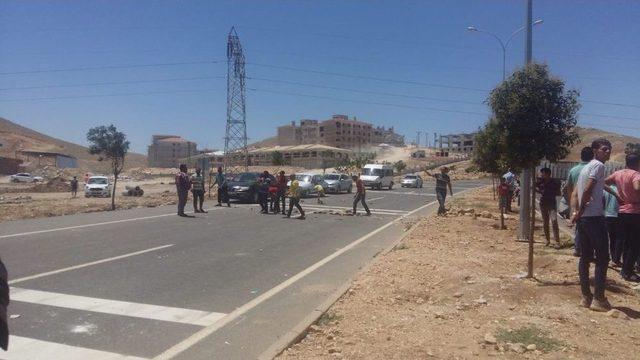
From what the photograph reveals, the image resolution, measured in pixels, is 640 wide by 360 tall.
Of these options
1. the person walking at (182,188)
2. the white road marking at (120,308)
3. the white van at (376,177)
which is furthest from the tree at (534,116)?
the white van at (376,177)

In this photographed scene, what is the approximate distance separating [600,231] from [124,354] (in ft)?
17.0

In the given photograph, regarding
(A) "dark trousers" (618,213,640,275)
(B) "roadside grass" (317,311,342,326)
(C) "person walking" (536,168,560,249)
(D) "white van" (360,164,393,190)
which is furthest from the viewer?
(D) "white van" (360,164,393,190)

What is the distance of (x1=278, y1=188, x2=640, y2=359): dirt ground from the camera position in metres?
4.90

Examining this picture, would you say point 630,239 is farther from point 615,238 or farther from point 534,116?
point 534,116

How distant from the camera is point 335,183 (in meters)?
37.8

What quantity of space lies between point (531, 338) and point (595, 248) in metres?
1.60

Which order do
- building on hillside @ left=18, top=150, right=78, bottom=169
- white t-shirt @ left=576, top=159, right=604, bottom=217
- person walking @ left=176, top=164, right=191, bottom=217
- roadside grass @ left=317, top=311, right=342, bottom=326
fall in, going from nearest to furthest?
roadside grass @ left=317, top=311, right=342, bottom=326, white t-shirt @ left=576, top=159, right=604, bottom=217, person walking @ left=176, top=164, right=191, bottom=217, building on hillside @ left=18, top=150, right=78, bottom=169

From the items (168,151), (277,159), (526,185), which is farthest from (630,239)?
(168,151)

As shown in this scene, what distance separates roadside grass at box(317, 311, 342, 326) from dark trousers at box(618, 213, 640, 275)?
177 inches

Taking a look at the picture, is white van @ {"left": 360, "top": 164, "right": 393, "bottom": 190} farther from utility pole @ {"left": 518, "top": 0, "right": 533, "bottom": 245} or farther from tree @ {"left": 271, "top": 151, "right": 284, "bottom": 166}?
tree @ {"left": 271, "top": 151, "right": 284, "bottom": 166}

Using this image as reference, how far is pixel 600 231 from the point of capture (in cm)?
602

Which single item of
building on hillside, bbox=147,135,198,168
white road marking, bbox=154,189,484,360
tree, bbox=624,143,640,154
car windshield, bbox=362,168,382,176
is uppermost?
building on hillside, bbox=147,135,198,168

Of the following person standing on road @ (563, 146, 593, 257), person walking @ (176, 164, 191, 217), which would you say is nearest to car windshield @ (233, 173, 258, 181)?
person walking @ (176, 164, 191, 217)

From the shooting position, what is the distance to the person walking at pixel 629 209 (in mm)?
7516
